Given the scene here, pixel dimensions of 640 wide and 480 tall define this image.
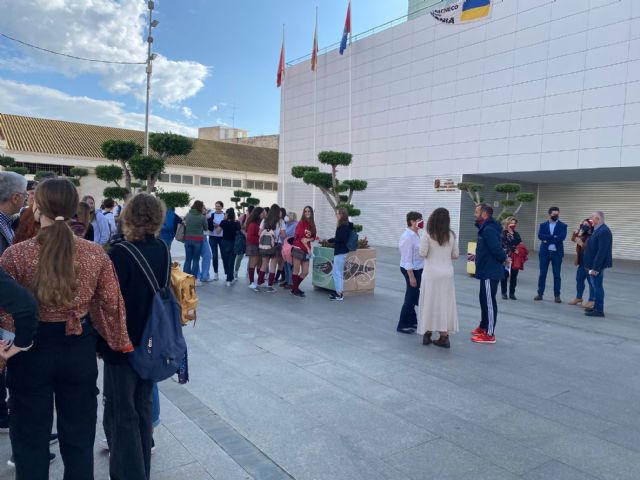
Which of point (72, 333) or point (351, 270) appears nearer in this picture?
point (72, 333)

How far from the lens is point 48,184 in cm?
234

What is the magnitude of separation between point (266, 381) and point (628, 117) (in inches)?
640

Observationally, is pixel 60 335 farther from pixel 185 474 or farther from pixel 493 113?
pixel 493 113

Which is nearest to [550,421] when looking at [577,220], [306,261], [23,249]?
[23,249]

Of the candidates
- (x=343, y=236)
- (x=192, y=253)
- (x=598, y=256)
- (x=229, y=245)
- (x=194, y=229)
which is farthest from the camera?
(x=229, y=245)

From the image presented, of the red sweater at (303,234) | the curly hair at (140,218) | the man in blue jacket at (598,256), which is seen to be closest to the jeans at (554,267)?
the man in blue jacket at (598,256)

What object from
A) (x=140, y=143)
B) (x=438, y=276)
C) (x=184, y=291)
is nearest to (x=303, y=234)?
(x=438, y=276)

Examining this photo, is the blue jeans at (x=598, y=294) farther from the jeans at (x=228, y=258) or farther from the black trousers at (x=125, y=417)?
the black trousers at (x=125, y=417)

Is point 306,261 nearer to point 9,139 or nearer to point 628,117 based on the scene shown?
point 628,117

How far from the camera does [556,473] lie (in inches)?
125

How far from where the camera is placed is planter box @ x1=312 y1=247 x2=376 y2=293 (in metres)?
9.45

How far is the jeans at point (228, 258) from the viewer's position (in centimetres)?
1036

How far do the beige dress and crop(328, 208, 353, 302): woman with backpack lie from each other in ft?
9.88

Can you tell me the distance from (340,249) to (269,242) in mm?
1496
